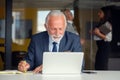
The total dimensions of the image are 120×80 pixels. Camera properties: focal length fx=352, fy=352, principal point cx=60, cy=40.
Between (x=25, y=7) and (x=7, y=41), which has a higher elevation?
(x=25, y=7)

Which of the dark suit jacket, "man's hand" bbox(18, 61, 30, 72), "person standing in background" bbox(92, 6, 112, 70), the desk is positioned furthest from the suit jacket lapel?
"person standing in background" bbox(92, 6, 112, 70)

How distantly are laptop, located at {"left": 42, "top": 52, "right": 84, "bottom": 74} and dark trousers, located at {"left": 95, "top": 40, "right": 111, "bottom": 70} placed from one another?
12.1 ft

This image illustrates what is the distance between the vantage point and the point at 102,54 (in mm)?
7141

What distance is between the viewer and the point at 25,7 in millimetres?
6883

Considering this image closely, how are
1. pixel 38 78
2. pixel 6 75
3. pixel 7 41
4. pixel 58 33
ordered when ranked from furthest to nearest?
pixel 7 41
pixel 58 33
pixel 6 75
pixel 38 78

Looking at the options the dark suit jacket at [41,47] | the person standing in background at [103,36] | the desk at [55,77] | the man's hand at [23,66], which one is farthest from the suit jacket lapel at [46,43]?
the person standing in background at [103,36]

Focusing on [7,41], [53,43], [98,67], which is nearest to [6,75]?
[53,43]

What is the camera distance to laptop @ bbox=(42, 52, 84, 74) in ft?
10.7

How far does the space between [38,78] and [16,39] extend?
3.77 m

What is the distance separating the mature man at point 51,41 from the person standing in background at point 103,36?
3185 millimetres

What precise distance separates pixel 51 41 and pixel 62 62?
22.5 inches

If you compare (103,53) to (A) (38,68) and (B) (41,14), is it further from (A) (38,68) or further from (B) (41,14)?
(A) (38,68)

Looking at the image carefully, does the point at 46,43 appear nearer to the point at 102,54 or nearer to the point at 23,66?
the point at 23,66

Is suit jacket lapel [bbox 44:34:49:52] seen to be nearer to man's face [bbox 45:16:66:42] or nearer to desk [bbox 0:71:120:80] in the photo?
man's face [bbox 45:16:66:42]
